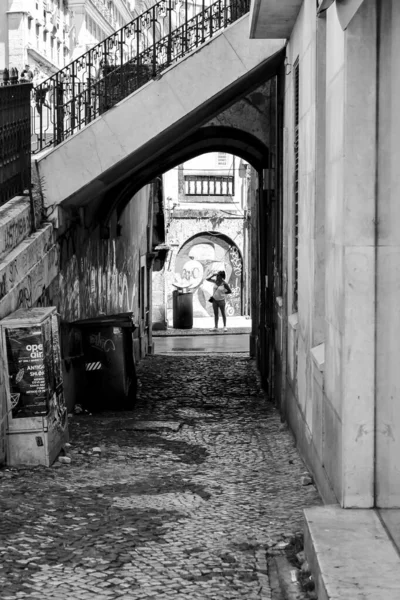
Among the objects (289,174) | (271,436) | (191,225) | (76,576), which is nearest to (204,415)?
(271,436)

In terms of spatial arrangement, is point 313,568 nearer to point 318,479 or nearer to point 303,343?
point 318,479

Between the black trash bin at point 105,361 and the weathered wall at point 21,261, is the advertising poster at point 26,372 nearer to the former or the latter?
the weathered wall at point 21,261

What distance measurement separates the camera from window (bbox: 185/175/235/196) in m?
43.3

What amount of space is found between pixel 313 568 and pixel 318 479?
2.25 m

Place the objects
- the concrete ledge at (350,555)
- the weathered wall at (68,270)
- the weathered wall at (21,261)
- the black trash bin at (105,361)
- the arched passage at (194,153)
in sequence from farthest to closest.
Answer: the arched passage at (194,153) → the black trash bin at (105,361) → the weathered wall at (68,270) → the weathered wall at (21,261) → the concrete ledge at (350,555)

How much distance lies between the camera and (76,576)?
5.68m

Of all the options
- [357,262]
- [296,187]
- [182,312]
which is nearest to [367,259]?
[357,262]

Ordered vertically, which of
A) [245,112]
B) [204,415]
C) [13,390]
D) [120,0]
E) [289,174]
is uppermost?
[120,0]

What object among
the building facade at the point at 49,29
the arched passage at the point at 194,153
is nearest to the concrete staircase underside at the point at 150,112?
the arched passage at the point at 194,153

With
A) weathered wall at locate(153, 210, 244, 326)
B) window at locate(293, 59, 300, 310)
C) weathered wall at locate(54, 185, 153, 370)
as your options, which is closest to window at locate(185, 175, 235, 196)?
weathered wall at locate(153, 210, 244, 326)

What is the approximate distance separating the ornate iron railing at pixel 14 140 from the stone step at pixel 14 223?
0.15 m

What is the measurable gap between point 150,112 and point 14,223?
2356 mm

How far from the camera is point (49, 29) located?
64062 mm

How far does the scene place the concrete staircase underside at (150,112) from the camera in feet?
38.5
